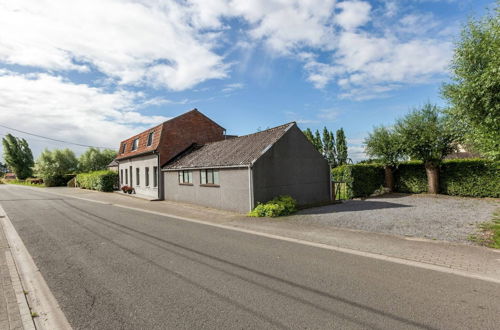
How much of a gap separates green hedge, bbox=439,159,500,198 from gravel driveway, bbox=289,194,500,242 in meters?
1.92

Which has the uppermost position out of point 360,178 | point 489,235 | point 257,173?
point 257,173

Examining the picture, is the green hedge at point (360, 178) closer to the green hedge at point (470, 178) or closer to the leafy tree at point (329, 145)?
the green hedge at point (470, 178)

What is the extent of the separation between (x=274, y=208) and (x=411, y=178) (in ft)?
45.3

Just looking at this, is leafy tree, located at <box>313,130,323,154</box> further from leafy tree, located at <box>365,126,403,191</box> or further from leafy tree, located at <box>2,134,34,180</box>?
leafy tree, located at <box>2,134,34,180</box>

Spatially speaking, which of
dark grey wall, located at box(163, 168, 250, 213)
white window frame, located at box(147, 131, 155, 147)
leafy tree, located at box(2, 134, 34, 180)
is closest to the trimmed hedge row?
dark grey wall, located at box(163, 168, 250, 213)

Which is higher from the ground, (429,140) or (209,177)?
(429,140)

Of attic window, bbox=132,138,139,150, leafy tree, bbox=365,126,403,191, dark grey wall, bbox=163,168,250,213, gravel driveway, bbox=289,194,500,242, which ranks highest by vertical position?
attic window, bbox=132,138,139,150

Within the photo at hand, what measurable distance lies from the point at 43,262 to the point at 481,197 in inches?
912

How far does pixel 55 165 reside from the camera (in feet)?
160

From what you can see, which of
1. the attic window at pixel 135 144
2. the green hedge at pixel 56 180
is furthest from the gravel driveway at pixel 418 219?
the green hedge at pixel 56 180

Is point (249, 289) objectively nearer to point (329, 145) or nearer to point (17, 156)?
point (329, 145)

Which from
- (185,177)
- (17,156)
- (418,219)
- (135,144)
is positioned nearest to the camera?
(418,219)

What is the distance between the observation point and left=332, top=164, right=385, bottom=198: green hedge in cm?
1980

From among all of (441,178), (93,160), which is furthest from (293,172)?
(93,160)
